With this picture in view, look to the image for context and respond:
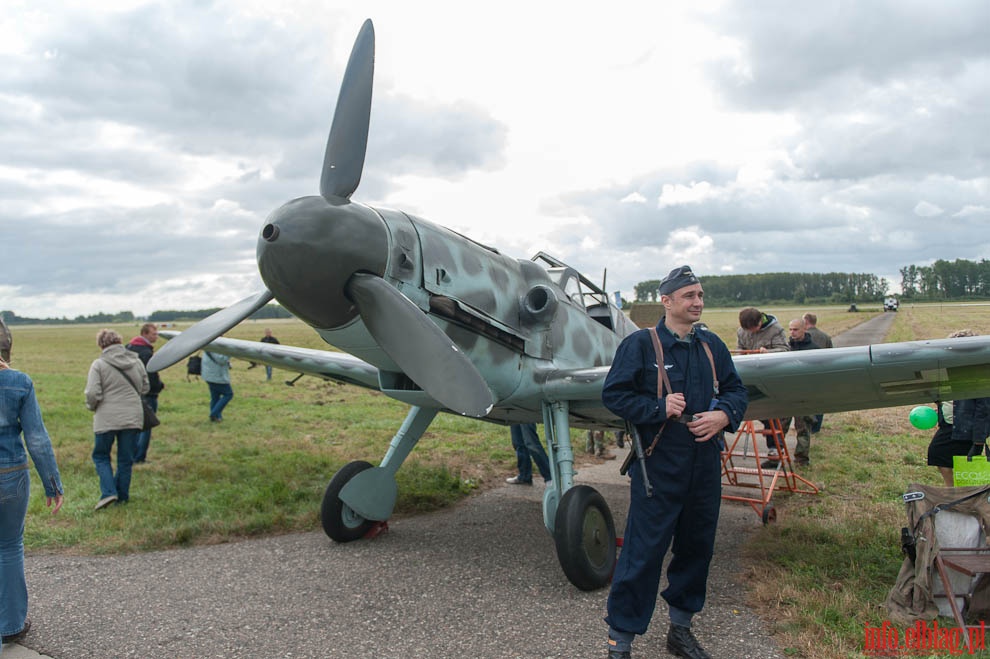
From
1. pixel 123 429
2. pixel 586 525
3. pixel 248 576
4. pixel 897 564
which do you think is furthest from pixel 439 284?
pixel 123 429

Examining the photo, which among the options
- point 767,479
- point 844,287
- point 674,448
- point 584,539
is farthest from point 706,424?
point 844,287

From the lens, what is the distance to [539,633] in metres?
3.84

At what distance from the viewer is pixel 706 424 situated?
3045mm

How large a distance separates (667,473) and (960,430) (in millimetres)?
3171

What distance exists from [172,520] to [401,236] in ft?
13.3

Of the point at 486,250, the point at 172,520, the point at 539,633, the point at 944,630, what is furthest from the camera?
the point at 172,520

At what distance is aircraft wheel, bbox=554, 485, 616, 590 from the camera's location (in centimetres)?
443

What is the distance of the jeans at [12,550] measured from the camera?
140 inches

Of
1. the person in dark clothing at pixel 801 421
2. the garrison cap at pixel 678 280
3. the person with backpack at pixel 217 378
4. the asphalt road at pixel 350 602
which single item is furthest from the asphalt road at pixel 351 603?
the person with backpack at pixel 217 378

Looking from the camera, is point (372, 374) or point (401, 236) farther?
point (372, 374)

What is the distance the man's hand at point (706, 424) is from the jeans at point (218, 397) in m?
10.9

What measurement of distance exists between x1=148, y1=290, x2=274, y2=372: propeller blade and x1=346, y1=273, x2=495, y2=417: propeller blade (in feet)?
2.92

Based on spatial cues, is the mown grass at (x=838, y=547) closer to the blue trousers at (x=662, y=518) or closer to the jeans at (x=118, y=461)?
the blue trousers at (x=662, y=518)

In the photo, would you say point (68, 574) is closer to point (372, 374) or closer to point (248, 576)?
point (248, 576)
